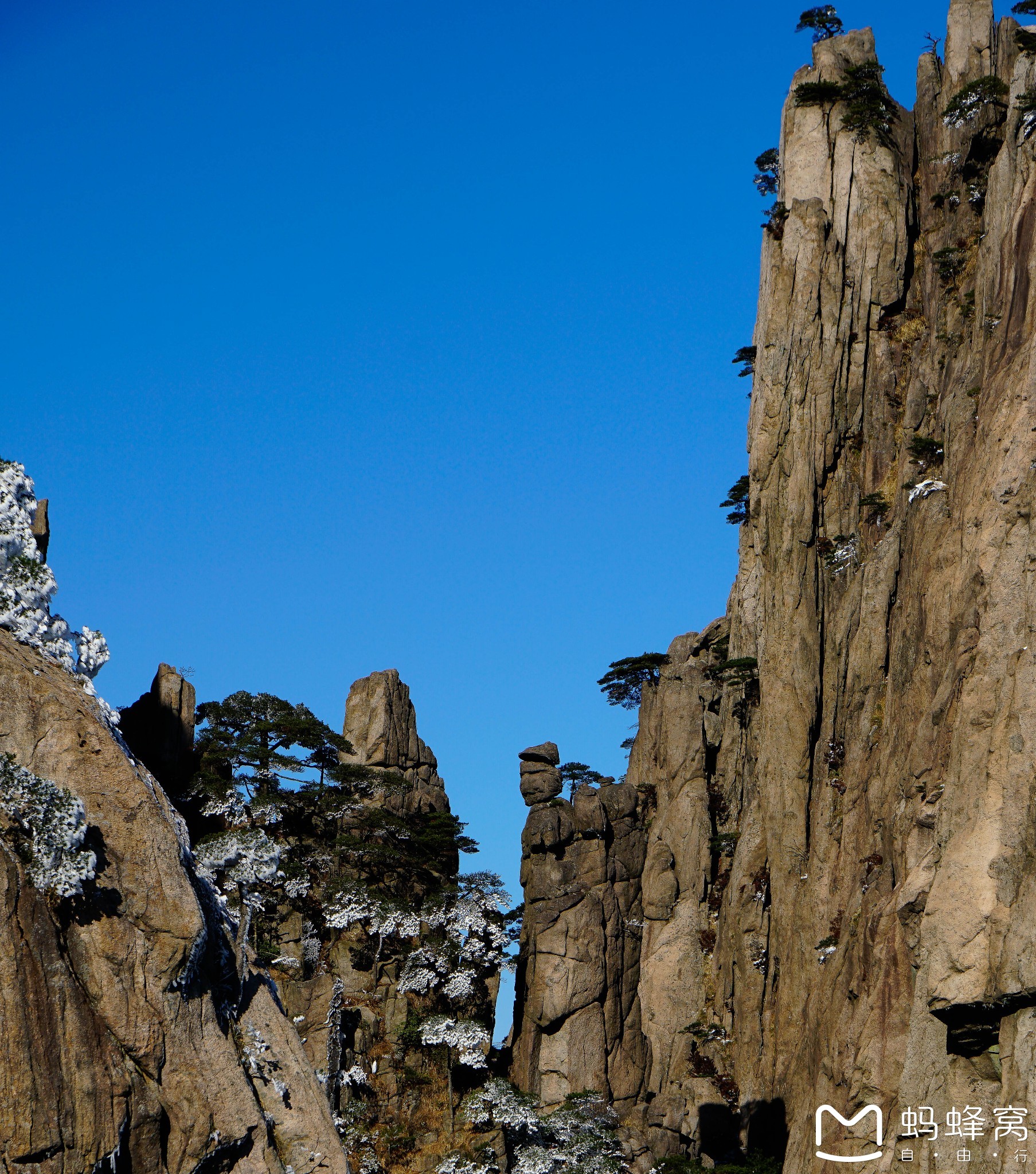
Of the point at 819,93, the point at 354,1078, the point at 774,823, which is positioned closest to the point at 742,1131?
the point at 774,823

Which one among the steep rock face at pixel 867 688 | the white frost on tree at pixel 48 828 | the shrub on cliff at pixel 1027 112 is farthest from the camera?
the shrub on cliff at pixel 1027 112

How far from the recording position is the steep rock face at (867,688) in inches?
1489

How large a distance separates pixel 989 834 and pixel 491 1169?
80.4 feet

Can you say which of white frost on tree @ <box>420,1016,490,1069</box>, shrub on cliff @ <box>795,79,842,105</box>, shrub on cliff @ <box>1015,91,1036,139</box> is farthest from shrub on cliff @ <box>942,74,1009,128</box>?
white frost on tree @ <box>420,1016,490,1069</box>

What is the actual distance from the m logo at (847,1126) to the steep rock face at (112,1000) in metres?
22.1

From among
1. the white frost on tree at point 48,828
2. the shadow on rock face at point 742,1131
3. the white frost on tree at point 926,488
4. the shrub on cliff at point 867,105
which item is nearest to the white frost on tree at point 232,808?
the shadow on rock face at point 742,1131

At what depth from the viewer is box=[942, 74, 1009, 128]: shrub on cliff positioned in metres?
60.0

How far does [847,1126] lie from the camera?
4106 centimetres

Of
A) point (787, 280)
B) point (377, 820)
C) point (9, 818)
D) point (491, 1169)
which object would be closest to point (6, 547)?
point (9, 818)

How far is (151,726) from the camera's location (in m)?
61.5

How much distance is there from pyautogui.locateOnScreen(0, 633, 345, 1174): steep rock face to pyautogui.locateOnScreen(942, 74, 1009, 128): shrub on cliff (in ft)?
170

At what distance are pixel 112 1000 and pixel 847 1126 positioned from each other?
92.0ft

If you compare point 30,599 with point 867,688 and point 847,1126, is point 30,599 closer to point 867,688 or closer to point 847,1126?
point 847,1126

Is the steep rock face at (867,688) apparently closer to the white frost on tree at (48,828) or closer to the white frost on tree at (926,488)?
the white frost on tree at (926,488)
